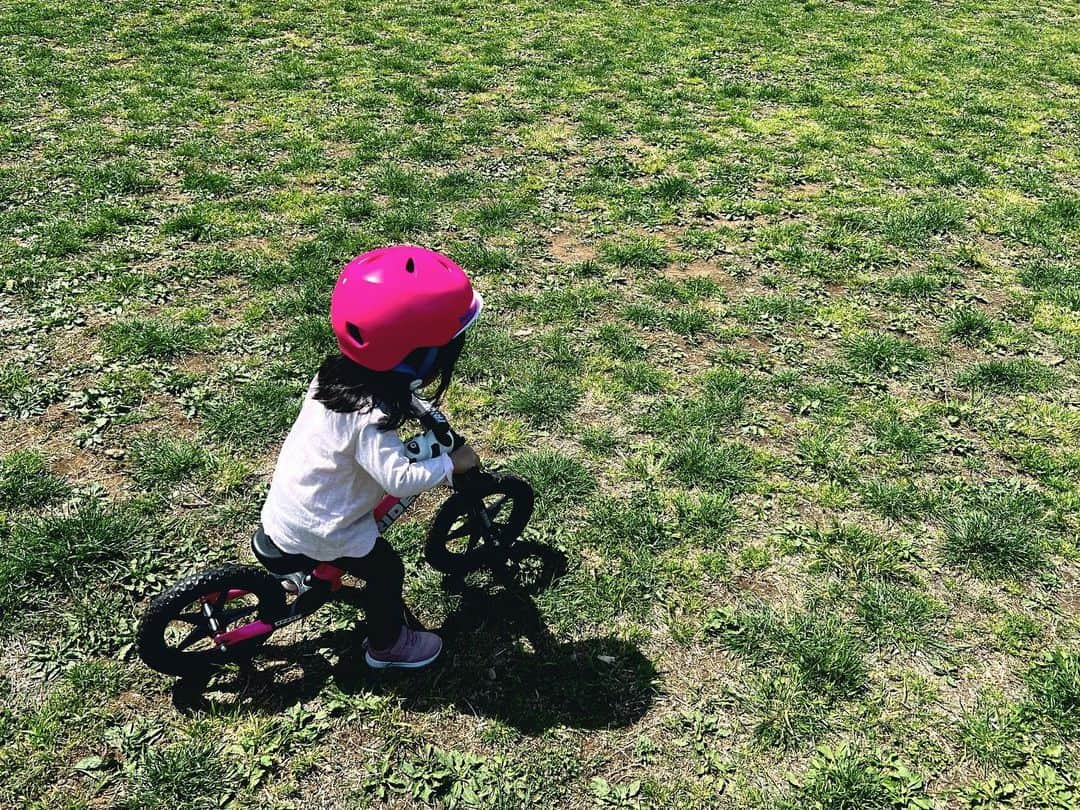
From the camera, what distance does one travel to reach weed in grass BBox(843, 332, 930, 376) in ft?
16.3

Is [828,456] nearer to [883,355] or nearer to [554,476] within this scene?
[883,355]

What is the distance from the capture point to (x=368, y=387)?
8.81ft

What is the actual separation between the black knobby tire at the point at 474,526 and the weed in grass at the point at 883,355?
8.18ft

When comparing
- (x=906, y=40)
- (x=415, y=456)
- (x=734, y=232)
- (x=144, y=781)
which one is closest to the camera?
(x=415, y=456)

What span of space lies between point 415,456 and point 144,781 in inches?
59.7

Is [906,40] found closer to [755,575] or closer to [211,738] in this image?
[755,575]

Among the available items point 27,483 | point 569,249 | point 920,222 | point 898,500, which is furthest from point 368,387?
point 920,222

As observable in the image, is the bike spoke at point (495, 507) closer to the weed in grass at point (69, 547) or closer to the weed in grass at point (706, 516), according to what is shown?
the weed in grass at point (706, 516)

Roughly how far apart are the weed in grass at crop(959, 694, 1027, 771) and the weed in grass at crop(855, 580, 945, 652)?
29cm

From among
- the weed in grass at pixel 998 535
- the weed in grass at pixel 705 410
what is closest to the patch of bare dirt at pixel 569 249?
the weed in grass at pixel 705 410

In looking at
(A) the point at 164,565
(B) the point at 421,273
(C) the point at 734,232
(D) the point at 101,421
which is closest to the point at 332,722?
(A) the point at 164,565

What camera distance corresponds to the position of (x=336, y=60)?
9.48 m

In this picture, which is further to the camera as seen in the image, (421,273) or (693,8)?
(693,8)

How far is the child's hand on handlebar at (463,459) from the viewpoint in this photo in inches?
111
